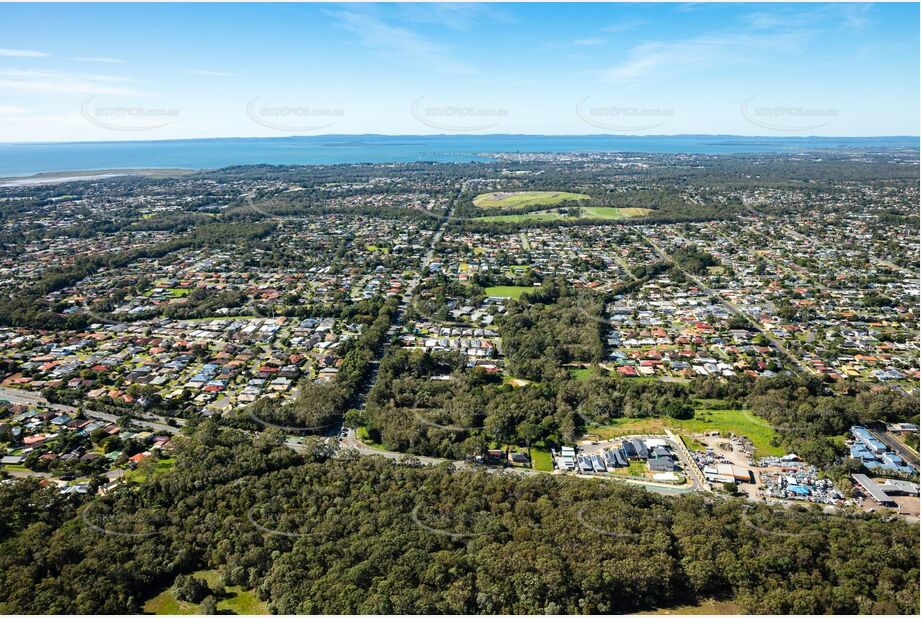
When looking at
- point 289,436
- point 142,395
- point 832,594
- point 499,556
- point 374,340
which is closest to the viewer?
point 832,594

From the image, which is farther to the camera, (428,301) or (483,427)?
(428,301)

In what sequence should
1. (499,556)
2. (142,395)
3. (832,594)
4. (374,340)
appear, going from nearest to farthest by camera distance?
1. (832,594)
2. (499,556)
3. (142,395)
4. (374,340)

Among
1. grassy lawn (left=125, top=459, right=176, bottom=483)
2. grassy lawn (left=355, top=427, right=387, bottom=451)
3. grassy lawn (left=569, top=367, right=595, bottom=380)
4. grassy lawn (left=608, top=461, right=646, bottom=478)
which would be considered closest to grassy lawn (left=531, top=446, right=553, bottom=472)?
grassy lawn (left=608, top=461, right=646, bottom=478)

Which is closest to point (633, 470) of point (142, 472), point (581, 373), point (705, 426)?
point (705, 426)

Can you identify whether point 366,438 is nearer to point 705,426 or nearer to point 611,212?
point 705,426

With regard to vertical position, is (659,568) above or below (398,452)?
above

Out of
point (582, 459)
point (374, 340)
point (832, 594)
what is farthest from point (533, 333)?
point (832, 594)

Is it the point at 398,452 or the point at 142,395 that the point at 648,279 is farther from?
the point at 142,395
